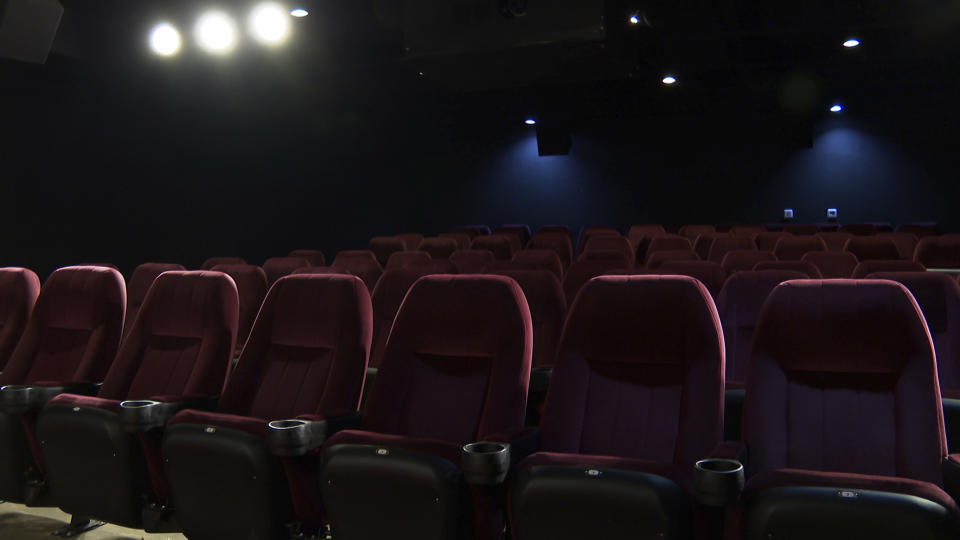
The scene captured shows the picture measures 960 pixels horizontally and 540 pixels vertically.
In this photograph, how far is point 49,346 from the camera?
3193mm

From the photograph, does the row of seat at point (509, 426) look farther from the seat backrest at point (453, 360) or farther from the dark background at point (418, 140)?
the dark background at point (418, 140)

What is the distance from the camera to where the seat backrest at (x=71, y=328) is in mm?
3080

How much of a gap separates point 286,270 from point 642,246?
397 cm

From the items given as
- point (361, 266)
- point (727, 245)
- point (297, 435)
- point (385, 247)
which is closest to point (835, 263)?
point (727, 245)

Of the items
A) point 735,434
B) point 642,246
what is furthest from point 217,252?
point 735,434

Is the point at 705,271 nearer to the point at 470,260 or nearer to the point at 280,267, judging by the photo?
the point at 470,260

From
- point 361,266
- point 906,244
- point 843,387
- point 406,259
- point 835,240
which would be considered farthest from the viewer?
point 906,244

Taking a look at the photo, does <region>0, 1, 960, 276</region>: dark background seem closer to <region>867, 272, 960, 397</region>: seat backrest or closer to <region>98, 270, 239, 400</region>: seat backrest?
<region>867, 272, 960, 397</region>: seat backrest

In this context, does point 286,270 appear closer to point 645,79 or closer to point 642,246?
point 642,246

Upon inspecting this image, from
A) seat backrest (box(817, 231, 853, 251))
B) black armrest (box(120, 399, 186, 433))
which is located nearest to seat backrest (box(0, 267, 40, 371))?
black armrest (box(120, 399, 186, 433))

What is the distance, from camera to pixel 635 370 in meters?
2.08

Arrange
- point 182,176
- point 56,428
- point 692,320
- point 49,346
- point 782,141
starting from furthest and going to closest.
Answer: point 782,141 < point 182,176 < point 49,346 < point 56,428 < point 692,320

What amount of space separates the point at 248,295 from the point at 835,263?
3.48 m

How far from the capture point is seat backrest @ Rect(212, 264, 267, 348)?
4.14 meters
